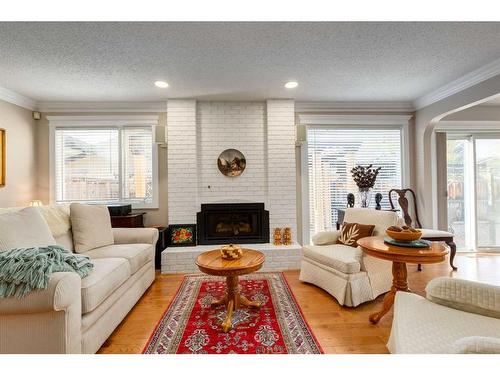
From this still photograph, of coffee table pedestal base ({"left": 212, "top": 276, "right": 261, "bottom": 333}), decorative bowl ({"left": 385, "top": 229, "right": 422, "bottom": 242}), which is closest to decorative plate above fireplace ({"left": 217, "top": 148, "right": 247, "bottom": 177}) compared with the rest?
coffee table pedestal base ({"left": 212, "top": 276, "right": 261, "bottom": 333})

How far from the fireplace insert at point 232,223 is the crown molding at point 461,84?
112 inches

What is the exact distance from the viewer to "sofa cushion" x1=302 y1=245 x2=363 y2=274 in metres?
2.16

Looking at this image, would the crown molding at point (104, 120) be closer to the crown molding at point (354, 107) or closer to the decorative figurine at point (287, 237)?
the crown molding at point (354, 107)

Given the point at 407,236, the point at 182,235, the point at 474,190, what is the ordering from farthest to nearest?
the point at 474,190 < the point at 182,235 < the point at 407,236

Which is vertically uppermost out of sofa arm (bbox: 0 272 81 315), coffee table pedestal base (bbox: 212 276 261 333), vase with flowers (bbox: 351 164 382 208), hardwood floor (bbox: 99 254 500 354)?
vase with flowers (bbox: 351 164 382 208)

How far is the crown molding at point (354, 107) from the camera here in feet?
12.2

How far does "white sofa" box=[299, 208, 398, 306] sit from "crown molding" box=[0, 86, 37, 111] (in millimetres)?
4210

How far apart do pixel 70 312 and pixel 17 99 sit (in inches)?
134

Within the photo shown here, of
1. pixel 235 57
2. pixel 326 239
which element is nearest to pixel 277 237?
pixel 326 239

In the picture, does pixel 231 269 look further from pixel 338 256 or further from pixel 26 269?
pixel 26 269

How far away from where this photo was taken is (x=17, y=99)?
10.6 ft

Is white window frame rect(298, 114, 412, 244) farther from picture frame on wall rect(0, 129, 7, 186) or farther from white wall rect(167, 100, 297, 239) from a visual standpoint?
picture frame on wall rect(0, 129, 7, 186)

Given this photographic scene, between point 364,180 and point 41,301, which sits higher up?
point 364,180
